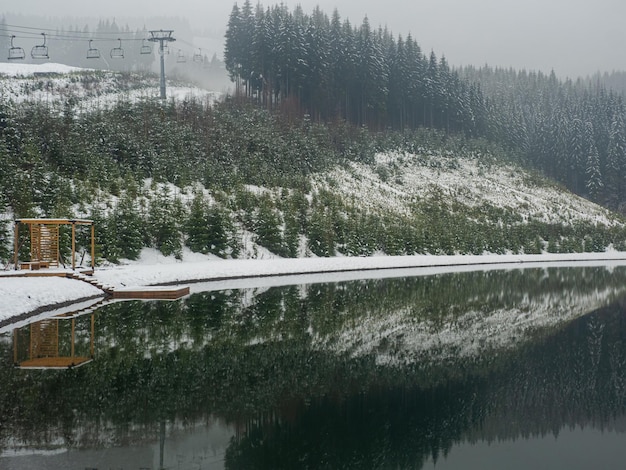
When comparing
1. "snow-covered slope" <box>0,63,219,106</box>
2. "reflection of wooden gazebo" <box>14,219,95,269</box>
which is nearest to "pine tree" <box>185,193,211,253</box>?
"reflection of wooden gazebo" <box>14,219,95,269</box>

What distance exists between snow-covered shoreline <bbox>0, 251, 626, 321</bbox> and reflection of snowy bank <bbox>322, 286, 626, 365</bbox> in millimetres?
12297

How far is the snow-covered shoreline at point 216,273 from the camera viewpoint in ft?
73.8

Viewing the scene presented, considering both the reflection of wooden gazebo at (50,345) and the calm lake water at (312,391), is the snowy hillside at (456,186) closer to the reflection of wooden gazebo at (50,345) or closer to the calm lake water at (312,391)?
the calm lake water at (312,391)

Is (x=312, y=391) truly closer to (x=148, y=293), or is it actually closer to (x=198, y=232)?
(x=148, y=293)

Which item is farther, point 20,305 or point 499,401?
point 20,305

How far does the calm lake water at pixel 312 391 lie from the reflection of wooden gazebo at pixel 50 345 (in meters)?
0.06

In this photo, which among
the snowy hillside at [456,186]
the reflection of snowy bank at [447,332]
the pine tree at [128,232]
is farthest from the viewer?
the snowy hillside at [456,186]

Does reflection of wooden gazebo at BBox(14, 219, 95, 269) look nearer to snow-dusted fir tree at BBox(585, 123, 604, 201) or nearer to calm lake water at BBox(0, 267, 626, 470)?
calm lake water at BBox(0, 267, 626, 470)

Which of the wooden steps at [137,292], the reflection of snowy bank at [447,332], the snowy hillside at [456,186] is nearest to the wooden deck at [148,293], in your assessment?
the wooden steps at [137,292]

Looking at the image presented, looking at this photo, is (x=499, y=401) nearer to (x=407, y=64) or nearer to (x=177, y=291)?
(x=177, y=291)

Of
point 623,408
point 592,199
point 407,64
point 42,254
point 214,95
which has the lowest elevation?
point 623,408

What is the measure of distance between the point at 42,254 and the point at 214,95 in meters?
55.3

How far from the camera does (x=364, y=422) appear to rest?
949cm

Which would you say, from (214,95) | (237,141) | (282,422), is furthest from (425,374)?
(214,95)
